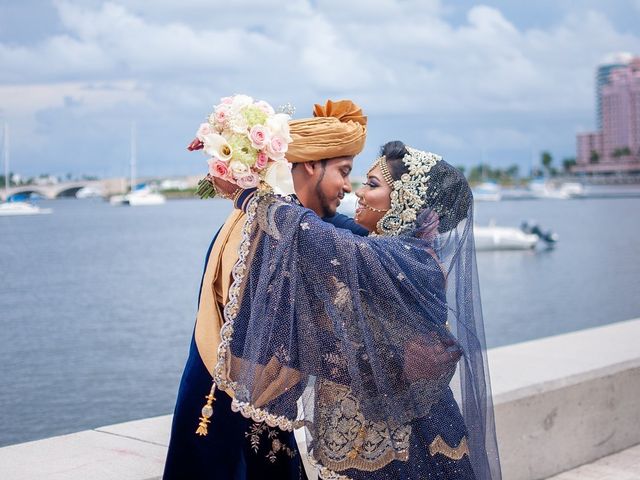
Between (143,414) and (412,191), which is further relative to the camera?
(143,414)

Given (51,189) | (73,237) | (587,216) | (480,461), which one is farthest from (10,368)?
(587,216)

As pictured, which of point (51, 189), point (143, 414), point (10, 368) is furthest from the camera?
point (51, 189)

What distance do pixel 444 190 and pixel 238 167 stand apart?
50 centimetres

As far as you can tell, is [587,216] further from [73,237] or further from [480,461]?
[480,461]

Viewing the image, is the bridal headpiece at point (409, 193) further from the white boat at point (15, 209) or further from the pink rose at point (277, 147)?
the white boat at point (15, 209)

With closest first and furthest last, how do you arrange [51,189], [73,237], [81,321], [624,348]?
[624,348] < [81,321] < [51,189] < [73,237]

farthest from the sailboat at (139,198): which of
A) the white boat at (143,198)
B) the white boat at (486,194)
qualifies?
the white boat at (486,194)

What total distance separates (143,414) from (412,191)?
7.60m

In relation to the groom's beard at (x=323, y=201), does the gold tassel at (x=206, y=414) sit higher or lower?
lower

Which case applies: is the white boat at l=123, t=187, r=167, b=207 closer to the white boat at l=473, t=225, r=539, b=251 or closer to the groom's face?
the white boat at l=473, t=225, r=539, b=251

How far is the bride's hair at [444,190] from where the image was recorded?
2426 millimetres

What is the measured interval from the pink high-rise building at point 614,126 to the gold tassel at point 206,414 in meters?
121

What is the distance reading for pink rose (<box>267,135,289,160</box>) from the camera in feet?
7.35

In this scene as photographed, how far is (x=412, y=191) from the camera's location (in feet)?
7.93
